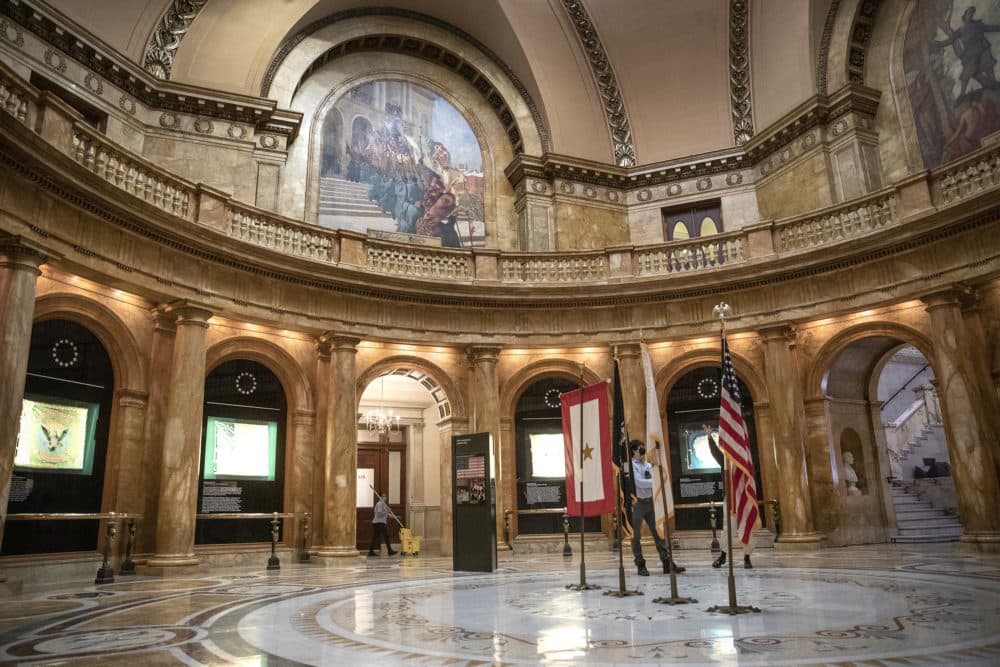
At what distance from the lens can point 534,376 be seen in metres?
16.4

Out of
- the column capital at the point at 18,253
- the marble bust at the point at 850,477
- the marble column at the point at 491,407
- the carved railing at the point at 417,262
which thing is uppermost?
the carved railing at the point at 417,262

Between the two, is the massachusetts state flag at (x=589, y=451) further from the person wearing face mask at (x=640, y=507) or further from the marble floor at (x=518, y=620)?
the marble floor at (x=518, y=620)

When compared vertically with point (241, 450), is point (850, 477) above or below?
below

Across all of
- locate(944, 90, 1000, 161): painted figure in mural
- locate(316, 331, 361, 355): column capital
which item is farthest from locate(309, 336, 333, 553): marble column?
locate(944, 90, 1000, 161): painted figure in mural

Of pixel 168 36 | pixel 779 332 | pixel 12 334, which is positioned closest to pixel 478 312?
pixel 779 332

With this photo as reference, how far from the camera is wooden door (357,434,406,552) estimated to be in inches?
768

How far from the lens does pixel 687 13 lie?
61.8 feet

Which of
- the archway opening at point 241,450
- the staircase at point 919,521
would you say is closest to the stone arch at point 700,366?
the staircase at point 919,521

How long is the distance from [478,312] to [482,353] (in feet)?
3.22

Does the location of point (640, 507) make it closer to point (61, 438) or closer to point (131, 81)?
point (61, 438)

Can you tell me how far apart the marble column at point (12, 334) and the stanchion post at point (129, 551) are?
7.63ft

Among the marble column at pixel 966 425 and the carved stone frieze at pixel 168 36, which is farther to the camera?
the carved stone frieze at pixel 168 36

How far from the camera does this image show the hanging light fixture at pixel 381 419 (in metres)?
17.9

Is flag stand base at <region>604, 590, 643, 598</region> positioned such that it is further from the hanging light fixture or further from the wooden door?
the wooden door
